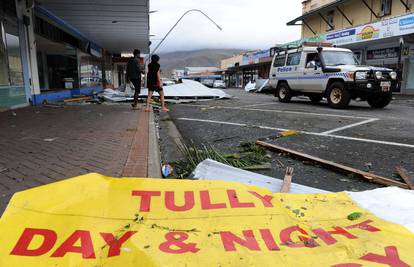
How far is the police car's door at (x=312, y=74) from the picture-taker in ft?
40.4

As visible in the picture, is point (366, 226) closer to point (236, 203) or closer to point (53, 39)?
point (236, 203)

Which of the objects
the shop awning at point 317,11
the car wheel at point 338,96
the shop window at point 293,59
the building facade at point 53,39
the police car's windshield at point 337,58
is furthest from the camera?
the shop awning at point 317,11

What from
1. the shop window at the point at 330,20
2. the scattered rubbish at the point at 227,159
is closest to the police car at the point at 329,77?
the scattered rubbish at the point at 227,159

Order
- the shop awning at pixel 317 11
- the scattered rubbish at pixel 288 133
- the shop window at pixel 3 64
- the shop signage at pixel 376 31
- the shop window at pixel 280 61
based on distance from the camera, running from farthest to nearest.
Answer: the shop awning at pixel 317 11 → the shop signage at pixel 376 31 → the shop window at pixel 280 61 → the shop window at pixel 3 64 → the scattered rubbish at pixel 288 133

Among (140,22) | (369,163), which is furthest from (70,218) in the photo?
(140,22)

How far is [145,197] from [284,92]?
42.0 feet

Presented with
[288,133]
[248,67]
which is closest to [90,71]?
[288,133]

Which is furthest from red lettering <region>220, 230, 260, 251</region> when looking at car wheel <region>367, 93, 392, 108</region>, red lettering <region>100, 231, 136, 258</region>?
car wheel <region>367, 93, 392, 108</region>

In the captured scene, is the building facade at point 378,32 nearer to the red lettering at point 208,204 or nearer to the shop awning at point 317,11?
the shop awning at point 317,11

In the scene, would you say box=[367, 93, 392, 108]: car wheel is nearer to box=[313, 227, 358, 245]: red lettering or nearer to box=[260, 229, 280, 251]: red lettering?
box=[313, 227, 358, 245]: red lettering

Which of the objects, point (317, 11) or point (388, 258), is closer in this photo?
point (388, 258)

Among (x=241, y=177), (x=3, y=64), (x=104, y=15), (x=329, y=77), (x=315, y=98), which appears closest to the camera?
(x=241, y=177)

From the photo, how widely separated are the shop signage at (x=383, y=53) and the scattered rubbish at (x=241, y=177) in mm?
21931

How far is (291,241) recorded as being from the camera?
7.43ft
